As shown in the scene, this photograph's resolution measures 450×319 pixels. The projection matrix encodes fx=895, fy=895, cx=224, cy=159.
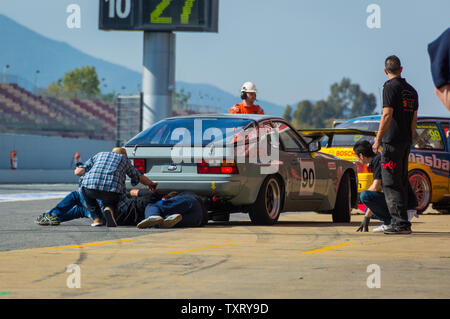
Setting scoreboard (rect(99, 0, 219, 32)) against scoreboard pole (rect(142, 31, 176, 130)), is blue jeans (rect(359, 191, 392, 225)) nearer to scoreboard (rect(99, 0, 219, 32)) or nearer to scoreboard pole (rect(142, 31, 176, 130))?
scoreboard (rect(99, 0, 219, 32))

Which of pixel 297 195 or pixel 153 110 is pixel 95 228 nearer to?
pixel 297 195

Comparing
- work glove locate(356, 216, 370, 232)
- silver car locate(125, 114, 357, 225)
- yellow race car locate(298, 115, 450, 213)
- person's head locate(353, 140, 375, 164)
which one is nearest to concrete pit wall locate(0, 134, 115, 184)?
yellow race car locate(298, 115, 450, 213)

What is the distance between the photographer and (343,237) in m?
10.0

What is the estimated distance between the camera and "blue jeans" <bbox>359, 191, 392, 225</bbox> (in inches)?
429

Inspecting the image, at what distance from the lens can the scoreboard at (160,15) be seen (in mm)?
31938

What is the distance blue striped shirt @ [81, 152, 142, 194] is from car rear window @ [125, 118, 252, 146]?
0.67 m

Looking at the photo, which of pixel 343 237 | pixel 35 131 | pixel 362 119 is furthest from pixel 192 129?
pixel 35 131

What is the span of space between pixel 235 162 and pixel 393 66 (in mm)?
2314

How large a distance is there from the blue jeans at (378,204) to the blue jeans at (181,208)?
2101 millimetres

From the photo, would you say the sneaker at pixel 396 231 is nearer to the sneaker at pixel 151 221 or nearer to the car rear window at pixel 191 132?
the car rear window at pixel 191 132

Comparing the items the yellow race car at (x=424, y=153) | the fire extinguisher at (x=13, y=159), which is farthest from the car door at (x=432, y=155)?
the fire extinguisher at (x=13, y=159)

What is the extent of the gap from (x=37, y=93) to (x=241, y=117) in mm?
76905

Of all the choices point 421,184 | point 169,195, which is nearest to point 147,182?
point 169,195
